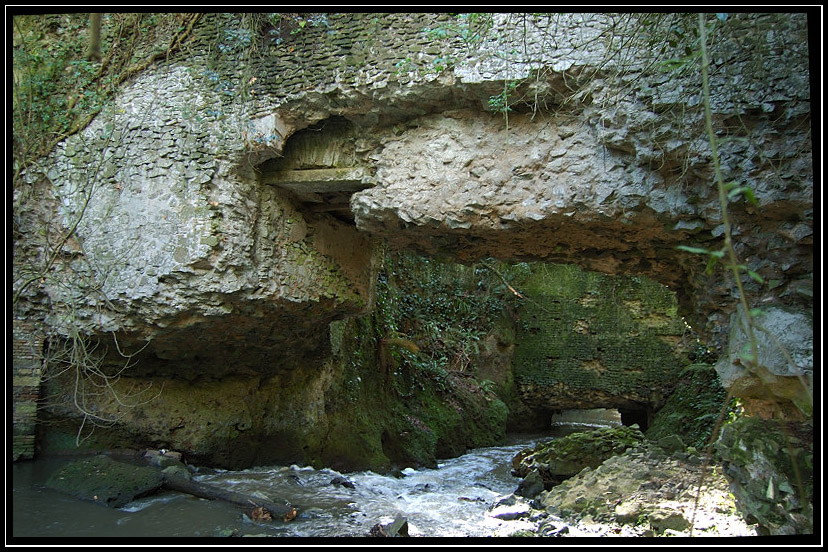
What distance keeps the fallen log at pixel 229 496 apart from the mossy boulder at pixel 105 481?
133 mm

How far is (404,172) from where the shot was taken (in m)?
4.53

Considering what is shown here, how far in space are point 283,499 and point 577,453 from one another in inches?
139

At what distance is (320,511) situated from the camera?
15.7 ft

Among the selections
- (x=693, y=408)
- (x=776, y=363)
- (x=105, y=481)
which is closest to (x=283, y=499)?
(x=105, y=481)

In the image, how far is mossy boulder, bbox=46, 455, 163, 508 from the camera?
441 cm

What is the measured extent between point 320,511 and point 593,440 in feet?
11.6

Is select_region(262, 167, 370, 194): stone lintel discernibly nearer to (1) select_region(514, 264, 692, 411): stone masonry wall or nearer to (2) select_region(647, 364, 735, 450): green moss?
(2) select_region(647, 364, 735, 450): green moss

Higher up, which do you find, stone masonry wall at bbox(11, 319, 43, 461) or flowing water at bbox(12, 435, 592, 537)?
stone masonry wall at bbox(11, 319, 43, 461)

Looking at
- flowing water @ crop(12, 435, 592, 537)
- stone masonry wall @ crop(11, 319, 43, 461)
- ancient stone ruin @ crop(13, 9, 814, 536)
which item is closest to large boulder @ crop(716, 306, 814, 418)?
ancient stone ruin @ crop(13, 9, 814, 536)

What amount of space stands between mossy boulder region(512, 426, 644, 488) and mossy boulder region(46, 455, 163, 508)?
166 inches
